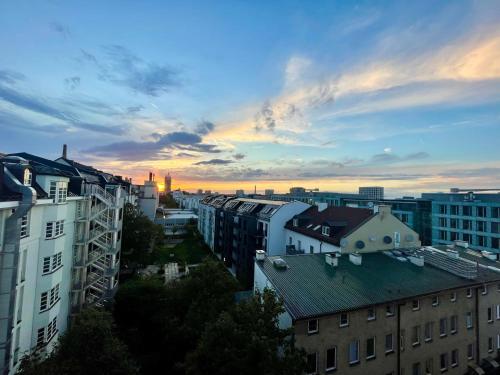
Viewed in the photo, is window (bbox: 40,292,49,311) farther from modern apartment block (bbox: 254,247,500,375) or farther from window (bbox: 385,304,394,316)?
window (bbox: 385,304,394,316)

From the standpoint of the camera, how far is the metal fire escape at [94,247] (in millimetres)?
31984

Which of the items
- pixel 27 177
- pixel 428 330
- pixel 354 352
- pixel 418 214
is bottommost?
pixel 354 352

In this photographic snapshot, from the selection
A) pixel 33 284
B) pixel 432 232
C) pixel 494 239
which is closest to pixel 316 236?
pixel 33 284

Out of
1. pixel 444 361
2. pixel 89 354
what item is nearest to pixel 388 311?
pixel 444 361

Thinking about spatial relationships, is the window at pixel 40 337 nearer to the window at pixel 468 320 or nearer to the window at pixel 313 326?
the window at pixel 313 326

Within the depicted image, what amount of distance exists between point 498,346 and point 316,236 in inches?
870

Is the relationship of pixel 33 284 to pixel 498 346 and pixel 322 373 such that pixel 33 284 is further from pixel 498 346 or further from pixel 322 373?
pixel 498 346

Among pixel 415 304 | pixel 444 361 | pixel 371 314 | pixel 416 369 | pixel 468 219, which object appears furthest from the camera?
pixel 468 219

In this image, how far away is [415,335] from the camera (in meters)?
24.0

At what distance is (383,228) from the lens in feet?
124

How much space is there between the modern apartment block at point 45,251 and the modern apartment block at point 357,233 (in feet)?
95.0

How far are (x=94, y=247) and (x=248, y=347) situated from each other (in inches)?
1286

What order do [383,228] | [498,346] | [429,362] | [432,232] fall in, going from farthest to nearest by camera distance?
[432,232]
[383,228]
[498,346]
[429,362]

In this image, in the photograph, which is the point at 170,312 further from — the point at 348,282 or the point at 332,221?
the point at 332,221
